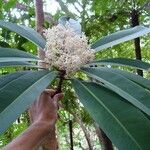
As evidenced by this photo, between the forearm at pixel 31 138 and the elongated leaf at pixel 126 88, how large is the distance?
0.29 metres

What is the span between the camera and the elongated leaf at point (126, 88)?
4.43 ft

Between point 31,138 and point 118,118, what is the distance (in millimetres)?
353

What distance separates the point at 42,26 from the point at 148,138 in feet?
3.86

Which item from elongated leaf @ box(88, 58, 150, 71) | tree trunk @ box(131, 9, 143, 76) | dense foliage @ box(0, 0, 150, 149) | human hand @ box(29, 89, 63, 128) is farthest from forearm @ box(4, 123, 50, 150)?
tree trunk @ box(131, 9, 143, 76)

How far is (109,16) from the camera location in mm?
4047

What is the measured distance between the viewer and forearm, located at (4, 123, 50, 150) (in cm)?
144

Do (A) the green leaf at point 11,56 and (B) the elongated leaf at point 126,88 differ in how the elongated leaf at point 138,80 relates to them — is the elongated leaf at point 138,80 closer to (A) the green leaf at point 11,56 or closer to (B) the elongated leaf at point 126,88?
(B) the elongated leaf at point 126,88

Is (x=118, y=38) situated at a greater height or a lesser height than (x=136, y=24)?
lesser

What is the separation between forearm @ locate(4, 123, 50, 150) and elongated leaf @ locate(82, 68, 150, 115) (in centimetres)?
29

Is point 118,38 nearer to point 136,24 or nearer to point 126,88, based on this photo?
point 126,88

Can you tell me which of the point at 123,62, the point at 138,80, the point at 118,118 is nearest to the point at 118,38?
the point at 123,62

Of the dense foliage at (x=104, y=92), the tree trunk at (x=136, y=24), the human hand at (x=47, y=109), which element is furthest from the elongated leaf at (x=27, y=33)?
the tree trunk at (x=136, y=24)

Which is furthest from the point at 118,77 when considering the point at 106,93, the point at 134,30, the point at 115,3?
the point at 115,3

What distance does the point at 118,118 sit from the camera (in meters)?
1.35
